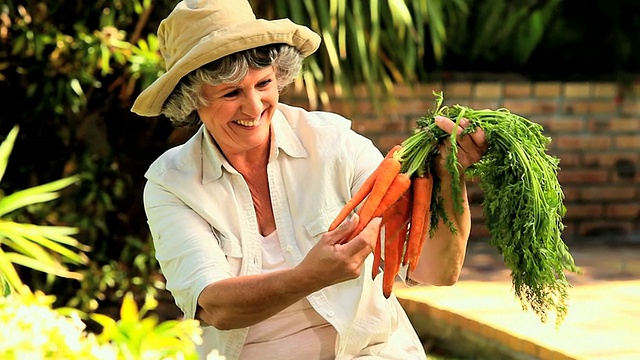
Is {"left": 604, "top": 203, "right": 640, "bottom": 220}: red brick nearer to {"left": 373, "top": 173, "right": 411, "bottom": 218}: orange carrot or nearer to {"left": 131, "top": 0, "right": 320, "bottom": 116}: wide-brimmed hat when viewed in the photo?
{"left": 131, "top": 0, "right": 320, "bottom": 116}: wide-brimmed hat

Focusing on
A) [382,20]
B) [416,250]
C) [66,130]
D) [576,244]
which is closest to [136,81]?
[66,130]

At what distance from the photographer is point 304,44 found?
123 inches

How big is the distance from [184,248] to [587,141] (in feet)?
16.1

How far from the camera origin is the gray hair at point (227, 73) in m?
2.95

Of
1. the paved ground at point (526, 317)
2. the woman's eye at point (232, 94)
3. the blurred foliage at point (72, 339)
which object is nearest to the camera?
the blurred foliage at point (72, 339)

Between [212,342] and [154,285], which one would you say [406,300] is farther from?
[212,342]

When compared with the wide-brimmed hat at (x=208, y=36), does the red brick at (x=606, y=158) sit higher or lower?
lower

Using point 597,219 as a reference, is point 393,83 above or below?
above

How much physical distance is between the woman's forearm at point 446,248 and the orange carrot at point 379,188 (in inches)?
5.4

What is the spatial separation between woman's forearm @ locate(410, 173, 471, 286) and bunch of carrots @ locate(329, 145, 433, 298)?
0.04m

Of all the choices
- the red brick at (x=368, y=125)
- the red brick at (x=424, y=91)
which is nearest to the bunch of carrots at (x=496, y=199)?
the red brick at (x=368, y=125)

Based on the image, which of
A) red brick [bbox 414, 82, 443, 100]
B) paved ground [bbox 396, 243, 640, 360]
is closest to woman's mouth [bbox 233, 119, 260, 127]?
paved ground [bbox 396, 243, 640, 360]

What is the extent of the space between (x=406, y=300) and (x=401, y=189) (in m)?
2.80

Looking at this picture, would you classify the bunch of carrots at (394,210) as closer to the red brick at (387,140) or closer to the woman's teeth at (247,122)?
the woman's teeth at (247,122)
